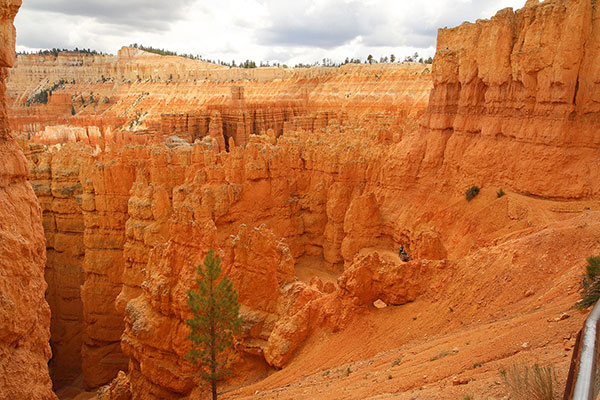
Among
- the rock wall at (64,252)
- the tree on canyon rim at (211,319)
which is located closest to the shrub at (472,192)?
the tree on canyon rim at (211,319)

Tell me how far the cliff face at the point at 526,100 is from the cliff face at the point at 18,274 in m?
A: 17.3

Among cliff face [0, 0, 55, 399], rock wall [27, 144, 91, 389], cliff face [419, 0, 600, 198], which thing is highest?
cliff face [419, 0, 600, 198]

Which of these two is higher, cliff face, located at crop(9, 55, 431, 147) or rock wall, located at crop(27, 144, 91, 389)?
cliff face, located at crop(9, 55, 431, 147)

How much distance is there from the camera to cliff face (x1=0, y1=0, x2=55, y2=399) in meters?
Answer: 6.16

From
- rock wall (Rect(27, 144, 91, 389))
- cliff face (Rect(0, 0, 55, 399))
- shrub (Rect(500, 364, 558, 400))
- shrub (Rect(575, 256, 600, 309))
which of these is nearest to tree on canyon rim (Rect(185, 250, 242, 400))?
cliff face (Rect(0, 0, 55, 399))

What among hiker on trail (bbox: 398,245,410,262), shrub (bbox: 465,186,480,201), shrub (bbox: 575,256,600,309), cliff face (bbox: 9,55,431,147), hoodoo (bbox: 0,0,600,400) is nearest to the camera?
shrub (bbox: 575,256,600,309)

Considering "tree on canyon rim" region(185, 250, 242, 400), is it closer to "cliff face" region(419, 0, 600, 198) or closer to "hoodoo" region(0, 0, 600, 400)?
"hoodoo" region(0, 0, 600, 400)

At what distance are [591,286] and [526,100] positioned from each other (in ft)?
43.6

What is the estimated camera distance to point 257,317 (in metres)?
11.4

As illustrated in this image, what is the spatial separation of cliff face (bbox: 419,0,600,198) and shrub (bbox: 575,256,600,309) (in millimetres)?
9879

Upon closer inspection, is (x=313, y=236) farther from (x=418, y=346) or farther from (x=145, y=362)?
(x=418, y=346)

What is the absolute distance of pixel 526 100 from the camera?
58.1ft

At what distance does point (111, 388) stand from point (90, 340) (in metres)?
8.86

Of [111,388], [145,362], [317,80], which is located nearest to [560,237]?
[145,362]
